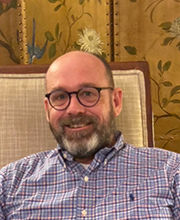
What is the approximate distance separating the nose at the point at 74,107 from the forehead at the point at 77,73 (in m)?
0.04

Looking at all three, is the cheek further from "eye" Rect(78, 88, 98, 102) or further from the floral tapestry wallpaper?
the floral tapestry wallpaper

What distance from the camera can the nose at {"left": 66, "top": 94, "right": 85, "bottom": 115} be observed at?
1161 mm

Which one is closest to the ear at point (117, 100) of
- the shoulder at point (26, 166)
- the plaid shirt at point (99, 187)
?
the plaid shirt at point (99, 187)

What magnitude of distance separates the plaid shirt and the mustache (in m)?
0.10

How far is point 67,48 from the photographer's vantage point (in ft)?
8.06

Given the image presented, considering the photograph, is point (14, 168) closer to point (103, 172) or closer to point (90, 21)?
point (103, 172)

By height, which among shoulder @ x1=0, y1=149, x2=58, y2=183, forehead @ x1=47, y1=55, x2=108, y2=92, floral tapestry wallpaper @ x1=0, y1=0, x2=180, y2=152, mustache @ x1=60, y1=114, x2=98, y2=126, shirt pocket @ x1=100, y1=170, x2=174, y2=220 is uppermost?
floral tapestry wallpaper @ x1=0, y1=0, x2=180, y2=152

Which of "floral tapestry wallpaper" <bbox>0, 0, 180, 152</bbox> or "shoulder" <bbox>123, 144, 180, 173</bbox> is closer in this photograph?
"shoulder" <bbox>123, 144, 180, 173</bbox>

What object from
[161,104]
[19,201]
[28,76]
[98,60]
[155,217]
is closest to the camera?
[155,217]

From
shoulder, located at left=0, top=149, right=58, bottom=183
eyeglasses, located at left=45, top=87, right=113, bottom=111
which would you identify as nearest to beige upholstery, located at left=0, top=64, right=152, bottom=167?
shoulder, located at left=0, top=149, right=58, bottom=183

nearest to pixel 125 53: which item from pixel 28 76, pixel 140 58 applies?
pixel 140 58

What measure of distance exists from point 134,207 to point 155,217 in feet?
0.21

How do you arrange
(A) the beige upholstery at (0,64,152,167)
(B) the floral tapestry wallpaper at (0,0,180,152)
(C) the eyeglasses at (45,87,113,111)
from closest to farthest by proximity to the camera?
(C) the eyeglasses at (45,87,113,111), (A) the beige upholstery at (0,64,152,167), (B) the floral tapestry wallpaper at (0,0,180,152)

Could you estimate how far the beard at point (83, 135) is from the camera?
45.9 inches
